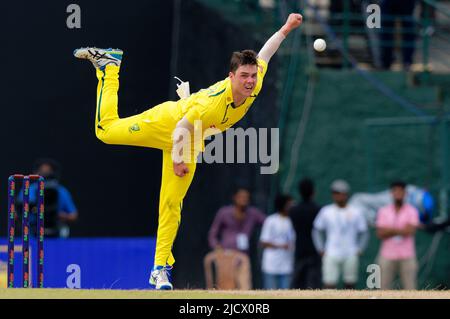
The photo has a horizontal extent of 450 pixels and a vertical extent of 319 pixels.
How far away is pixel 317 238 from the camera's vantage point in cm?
1855

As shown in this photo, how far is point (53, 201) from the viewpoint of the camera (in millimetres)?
17188

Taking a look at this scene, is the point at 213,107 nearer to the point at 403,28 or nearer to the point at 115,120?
the point at 115,120

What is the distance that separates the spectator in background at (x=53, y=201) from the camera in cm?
1714

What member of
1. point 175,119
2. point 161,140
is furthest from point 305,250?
point 175,119

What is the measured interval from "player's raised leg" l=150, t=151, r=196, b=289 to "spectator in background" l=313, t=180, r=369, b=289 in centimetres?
617

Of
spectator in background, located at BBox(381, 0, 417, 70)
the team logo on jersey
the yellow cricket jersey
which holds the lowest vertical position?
the team logo on jersey

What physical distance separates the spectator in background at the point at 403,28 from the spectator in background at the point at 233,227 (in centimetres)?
370

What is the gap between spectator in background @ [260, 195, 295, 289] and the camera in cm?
1861

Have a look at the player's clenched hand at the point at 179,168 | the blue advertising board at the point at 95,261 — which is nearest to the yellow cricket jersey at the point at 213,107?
the player's clenched hand at the point at 179,168

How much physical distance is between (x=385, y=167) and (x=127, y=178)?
474 centimetres

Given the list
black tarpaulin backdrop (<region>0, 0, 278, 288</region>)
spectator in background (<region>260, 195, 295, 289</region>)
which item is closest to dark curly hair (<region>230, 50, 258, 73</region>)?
black tarpaulin backdrop (<region>0, 0, 278, 288</region>)

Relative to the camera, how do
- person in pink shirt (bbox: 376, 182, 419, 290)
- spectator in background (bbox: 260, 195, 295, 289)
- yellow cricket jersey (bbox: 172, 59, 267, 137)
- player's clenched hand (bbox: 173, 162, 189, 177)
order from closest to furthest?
player's clenched hand (bbox: 173, 162, 189, 177), yellow cricket jersey (bbox: 172, 59, 267, 137), person in pink shirt (bbox: 376, 182, 419, 290), spectator in background (bbox: 260, 195, 295, 289)

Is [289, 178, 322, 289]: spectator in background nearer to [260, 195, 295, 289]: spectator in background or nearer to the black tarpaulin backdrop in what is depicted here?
[260, 195, 295, 289]: spectator in background
